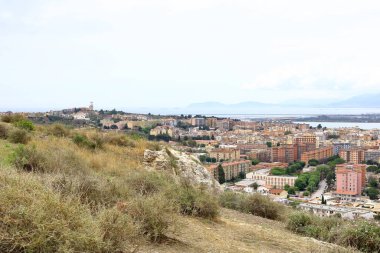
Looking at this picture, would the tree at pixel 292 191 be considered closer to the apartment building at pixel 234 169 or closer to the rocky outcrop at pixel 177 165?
the apartment building at pixel 234 169

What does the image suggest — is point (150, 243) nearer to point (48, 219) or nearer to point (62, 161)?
point (48, 219)

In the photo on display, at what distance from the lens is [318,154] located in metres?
61.2

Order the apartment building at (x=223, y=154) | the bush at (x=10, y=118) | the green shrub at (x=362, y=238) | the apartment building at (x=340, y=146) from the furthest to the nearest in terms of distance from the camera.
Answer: the apartment building at (x=340, y=146)
the apartment building at (x=223, y=154)
the bush at (x=10, y=118)
the green shrub at (x=362, y=238)

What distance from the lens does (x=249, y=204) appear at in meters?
10.0

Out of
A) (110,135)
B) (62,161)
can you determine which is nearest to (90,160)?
(62,161)

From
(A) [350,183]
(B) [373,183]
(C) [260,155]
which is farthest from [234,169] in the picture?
(C) [260,155]

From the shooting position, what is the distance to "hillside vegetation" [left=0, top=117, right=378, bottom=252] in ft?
11.1

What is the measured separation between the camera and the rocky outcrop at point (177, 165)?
12.4 meters

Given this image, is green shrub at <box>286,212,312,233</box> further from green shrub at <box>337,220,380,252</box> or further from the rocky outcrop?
the rocky outcrop

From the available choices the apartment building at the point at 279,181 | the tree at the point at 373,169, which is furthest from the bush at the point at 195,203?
the tree at the point at 373,169

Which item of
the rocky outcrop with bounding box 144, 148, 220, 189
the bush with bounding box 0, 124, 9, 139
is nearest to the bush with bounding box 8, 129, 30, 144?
the bush with bounding box 0, 124, 9, 139

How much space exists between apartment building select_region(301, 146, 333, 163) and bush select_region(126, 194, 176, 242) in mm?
56555

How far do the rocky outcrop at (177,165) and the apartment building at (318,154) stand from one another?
158 feet

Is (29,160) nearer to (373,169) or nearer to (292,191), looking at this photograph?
(292,191)
